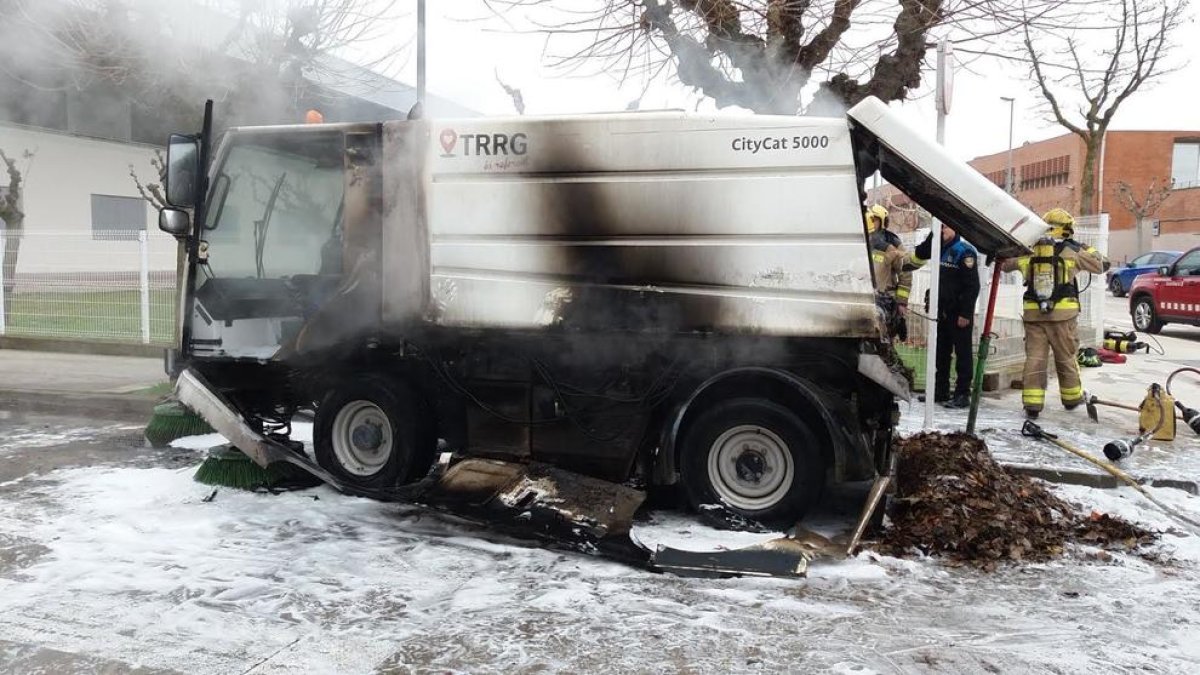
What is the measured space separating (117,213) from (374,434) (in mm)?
22047

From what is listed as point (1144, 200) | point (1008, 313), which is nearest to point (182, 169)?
point (1008, 313)

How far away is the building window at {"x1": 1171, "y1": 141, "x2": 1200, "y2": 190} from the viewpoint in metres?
44.8

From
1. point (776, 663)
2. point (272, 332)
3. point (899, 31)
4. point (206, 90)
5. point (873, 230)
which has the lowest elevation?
point (776, 663)

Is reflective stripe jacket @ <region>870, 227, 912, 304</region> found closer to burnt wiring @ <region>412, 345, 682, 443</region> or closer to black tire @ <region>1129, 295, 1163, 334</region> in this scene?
burnt wiring @ <region>412, 345, 682, 443</region>

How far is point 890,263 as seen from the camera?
7516mm

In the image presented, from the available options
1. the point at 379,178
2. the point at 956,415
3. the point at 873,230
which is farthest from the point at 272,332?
the point at 956,415

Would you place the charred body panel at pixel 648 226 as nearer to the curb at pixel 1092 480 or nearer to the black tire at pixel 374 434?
the black tire at pixel 374 434

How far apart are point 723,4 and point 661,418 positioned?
13.1 feet

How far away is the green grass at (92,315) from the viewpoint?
10703mm

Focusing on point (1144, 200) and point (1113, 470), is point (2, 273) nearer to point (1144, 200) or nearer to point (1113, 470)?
point (1113, 470)

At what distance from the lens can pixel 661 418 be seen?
4.68m

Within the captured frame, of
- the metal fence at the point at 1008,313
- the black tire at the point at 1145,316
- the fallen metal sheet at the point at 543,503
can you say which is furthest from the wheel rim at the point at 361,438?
the black tire at the point at 1145,316

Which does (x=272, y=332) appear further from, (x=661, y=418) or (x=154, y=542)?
(x=661, y=418)

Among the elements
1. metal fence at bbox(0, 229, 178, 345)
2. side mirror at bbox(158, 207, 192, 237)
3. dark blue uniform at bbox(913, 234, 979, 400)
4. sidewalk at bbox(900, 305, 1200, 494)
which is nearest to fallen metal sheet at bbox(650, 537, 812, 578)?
sidewalk at bbox(900, 305, 1200, 494)
